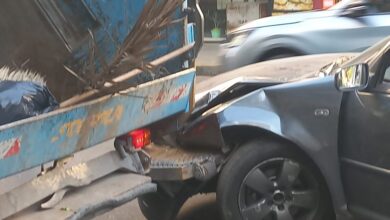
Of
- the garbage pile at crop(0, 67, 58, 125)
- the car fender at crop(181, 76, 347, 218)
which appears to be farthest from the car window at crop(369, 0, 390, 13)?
the garbage pile at crop(0, 67, 58, 125)

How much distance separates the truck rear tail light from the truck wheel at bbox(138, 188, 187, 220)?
0.67m

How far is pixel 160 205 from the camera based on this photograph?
5.00 meters

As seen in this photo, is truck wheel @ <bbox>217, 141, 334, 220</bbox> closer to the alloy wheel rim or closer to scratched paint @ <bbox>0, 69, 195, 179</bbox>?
the alloy wheel rim

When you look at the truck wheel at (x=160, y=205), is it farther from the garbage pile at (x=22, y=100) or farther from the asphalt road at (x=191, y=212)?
the garbage pile at (x=22, y=100)

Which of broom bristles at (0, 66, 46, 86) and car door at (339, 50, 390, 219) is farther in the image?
car door at (339, 50, 390, 219)

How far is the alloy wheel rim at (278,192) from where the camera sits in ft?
14.9

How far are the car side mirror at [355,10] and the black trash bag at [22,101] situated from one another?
5.81 meters

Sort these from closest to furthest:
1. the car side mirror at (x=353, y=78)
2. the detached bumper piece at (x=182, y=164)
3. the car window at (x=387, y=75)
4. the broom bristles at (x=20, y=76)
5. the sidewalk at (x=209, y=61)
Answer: the broom bristles at (x=20, y=76)
the car side mirror at (x=353, y=78)
the car window at (x=387, y=75)
the detached bumper piece at (x=182, y=164)
the sidewalk at (x=209, y=61)

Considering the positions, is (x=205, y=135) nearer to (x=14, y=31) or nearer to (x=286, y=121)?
(x=286, y=121)

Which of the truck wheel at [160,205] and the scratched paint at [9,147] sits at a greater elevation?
the scratched paint at [9,147]

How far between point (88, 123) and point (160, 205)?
1529mm

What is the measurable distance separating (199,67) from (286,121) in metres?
9.44

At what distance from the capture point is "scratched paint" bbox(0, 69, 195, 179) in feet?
10.5

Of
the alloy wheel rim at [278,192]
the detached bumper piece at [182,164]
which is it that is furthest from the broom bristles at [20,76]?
the alloy wheel rim at [278,192]
